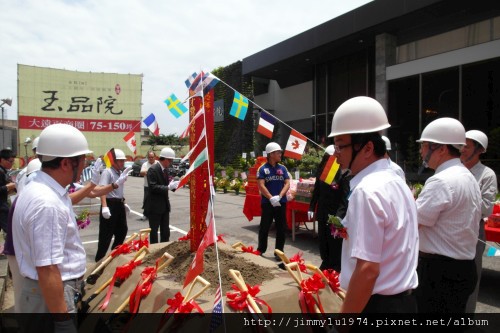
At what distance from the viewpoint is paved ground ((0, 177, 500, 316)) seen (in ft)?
Answer: 14.6

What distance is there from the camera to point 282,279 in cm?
293

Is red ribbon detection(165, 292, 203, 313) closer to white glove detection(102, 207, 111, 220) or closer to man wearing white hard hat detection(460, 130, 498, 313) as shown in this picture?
man wearing white hard hat detection(460, 130, 498, 313)

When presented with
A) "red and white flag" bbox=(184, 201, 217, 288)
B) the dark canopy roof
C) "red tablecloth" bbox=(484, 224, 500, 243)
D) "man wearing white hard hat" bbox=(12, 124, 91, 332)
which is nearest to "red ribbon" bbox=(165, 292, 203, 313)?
"red and white flag" bbox=(184, 201, 217, 288)

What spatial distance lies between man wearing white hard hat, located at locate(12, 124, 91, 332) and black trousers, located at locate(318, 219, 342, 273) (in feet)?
11.4

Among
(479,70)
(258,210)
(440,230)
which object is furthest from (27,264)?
(479,70)

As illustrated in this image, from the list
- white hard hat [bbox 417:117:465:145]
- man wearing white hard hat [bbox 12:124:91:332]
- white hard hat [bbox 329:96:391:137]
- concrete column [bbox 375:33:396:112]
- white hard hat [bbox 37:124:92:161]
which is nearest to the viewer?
white hard hat [bbox 329:96:391:137]

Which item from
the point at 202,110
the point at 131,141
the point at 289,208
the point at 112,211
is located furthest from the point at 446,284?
the point at 289,208

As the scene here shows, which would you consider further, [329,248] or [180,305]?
[329,248]

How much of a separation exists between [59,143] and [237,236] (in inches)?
258

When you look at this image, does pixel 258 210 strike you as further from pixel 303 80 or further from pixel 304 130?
pixel 303 80

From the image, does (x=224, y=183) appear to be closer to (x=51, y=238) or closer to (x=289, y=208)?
(x=289, y=208)

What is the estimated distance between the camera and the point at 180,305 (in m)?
2.35

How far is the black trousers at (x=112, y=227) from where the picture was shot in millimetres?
5328

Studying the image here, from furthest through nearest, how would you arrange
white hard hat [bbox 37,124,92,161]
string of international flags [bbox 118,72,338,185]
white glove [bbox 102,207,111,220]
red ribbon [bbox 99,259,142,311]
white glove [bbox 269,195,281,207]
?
white glove [bbox 269,195,281,207] < white glove [bbox 102,207,111,220] < string of international flags [bbox 118,72,338,185] < red ribbon [bbox 99,259,142,311] < white hard hat [bbox 37,124,92,161]
